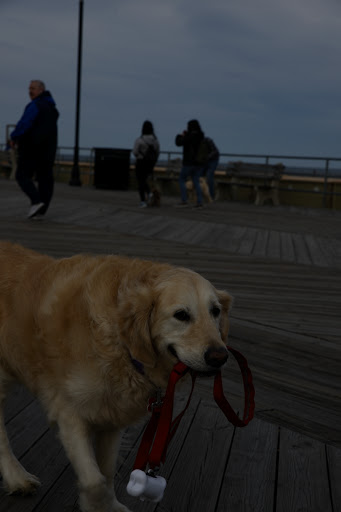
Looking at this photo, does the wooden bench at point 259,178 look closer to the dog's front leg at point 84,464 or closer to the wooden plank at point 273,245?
the wooden plank at point 273,245

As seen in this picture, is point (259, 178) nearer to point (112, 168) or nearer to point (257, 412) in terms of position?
point (112, 168)

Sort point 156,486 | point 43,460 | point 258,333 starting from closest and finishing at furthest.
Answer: point 156,486 < point 43,460 < point 258,333

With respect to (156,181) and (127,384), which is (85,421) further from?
(156,181)

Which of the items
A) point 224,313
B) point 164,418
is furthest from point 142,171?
point 164,418

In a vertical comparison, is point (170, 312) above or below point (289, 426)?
above

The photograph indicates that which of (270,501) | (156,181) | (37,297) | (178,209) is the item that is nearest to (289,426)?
(270,501)

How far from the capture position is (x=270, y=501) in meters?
2.37

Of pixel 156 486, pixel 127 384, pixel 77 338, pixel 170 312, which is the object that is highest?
pixel 170 312

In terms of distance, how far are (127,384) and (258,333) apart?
95.2 inches

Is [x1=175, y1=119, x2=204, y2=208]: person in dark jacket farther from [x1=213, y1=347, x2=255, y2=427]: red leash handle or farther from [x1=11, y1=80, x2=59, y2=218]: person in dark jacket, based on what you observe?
[x1=213, y1=347, x2=255, y2=427]: red leash handle

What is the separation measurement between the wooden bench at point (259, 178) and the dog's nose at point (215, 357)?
1502 centimetres

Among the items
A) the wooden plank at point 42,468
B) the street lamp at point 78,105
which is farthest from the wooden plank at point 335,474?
the street lamp at point 78,105

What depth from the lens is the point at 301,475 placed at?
8.39ft

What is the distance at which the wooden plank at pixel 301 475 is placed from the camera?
2.38 meters
